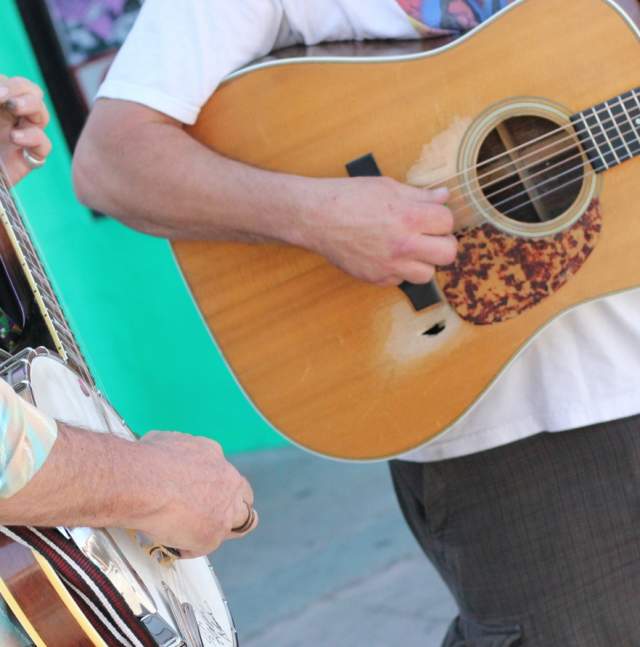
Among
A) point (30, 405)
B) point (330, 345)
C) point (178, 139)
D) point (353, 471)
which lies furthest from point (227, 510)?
point (353, 471)

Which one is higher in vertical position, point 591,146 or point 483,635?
point 591,146

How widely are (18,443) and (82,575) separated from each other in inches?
5.7

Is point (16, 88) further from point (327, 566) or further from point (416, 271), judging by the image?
point (327, 566)

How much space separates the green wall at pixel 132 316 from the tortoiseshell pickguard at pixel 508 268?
268cm

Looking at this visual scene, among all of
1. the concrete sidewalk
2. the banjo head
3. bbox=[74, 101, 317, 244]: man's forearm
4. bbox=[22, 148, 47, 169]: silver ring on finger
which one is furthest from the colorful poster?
the banjo head

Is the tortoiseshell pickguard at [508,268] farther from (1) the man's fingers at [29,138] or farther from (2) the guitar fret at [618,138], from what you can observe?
(1) the man's fingers at [29,138]

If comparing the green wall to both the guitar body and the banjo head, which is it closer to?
the guitar body

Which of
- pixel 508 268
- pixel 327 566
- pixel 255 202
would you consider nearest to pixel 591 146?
pixel 508 268

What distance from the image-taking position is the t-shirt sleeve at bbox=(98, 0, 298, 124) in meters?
1.89

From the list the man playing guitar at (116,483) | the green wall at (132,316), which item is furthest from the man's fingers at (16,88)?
the green wall at (132,316)

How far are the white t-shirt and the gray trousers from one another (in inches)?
2.0

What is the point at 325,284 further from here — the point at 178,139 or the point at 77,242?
the point at 77,242

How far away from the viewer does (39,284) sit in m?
1.49

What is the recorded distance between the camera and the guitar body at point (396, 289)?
1.83 meters
